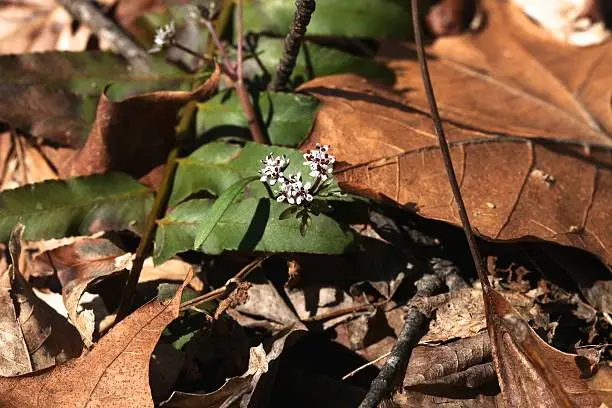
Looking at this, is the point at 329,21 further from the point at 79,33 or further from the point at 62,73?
the point at 79,33

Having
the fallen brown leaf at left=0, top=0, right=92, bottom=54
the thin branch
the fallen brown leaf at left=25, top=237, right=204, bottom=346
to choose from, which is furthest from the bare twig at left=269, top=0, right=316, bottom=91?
the fallen brown leaf at left=0, top=0, right=92, bottom=54

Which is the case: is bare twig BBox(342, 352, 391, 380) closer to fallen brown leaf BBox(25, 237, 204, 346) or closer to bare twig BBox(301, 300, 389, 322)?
bare twig BBox(301, 300, 389, 322)

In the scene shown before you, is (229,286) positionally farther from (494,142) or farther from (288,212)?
(494,142)

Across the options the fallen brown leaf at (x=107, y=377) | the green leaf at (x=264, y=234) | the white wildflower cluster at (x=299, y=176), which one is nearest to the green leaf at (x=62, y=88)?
the green leaf at (x=264, y=234)

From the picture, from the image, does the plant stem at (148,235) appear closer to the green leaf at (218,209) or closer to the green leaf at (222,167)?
the green leaf at (222,167)

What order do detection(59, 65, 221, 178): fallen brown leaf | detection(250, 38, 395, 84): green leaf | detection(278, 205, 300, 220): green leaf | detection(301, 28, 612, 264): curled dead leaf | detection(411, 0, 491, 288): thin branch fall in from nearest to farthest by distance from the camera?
detection(411, 0, 491, 288): thin branch
detection(278, 205, 300, 220): green leaf
detection(301, 28, 612, 264): curled dead leaf
detection(59, 65, 221, 178): fallen brown leaf
detection(250, 38, 395, 84): green leaf
